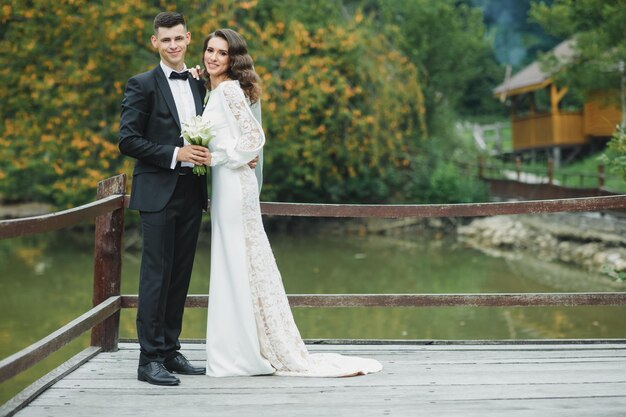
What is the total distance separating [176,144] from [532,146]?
1140 inches

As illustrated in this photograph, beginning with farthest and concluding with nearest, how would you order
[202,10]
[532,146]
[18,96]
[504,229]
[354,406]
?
[532,146], [504,229], [202,10], [18,96], [354,406]

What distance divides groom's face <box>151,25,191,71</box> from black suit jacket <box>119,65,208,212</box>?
82 millimetres

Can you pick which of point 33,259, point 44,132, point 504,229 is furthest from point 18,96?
point 504,229

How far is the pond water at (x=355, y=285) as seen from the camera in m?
12.1

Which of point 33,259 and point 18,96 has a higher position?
point 18,96

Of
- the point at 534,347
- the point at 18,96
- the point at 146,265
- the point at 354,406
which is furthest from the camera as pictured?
the point at 18,96

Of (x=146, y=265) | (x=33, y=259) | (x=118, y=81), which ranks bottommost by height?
(x=33, y=259)

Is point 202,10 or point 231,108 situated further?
point 202,10

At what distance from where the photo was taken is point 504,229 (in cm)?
2353

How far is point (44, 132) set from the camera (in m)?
18.7

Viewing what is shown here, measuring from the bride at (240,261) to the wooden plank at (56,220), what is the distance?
2.21 ft

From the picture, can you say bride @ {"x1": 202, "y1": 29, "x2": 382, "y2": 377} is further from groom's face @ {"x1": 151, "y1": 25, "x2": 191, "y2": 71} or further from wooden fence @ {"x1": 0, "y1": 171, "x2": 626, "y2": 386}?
wooden fence @ {"x1": 0, "y1": 171, "x2": 626, "y2": 386}

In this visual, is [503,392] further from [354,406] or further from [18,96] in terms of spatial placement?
[18,96]

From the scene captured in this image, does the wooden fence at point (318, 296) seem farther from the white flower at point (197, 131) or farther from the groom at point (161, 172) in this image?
the white flower at point (197, 131)
